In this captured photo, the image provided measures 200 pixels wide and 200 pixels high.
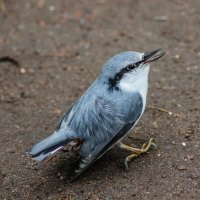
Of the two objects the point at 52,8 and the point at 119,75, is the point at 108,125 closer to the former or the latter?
the point at 119,75

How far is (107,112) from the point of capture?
4.52m

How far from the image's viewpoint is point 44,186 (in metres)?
4.64

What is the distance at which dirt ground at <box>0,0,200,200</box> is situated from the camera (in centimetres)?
455

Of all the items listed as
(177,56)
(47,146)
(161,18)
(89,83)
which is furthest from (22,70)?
(47,146)

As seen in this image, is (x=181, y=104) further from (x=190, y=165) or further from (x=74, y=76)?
(x=74, y=76)

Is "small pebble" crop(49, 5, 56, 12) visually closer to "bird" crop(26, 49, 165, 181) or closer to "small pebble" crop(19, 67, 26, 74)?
"small pebble" crop(19, 67, 26, 74)

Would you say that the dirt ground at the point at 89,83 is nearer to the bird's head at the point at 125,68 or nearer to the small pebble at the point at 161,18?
the small pebble at the point at 161,18

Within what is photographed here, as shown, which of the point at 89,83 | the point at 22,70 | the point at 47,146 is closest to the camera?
the point at 47,146

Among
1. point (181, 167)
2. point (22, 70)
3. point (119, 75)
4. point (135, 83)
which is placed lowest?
point (181, 167)

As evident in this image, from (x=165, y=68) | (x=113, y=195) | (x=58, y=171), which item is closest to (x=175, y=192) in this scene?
(x=113, y=195)

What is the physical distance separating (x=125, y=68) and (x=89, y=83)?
1620 millimetres

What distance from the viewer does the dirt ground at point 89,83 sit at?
455 centimetres

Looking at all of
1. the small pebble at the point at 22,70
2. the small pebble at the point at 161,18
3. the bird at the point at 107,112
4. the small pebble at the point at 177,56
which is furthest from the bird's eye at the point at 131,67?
the small pebble at the point at 161,18

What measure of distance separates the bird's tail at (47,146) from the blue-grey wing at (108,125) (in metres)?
0.21
